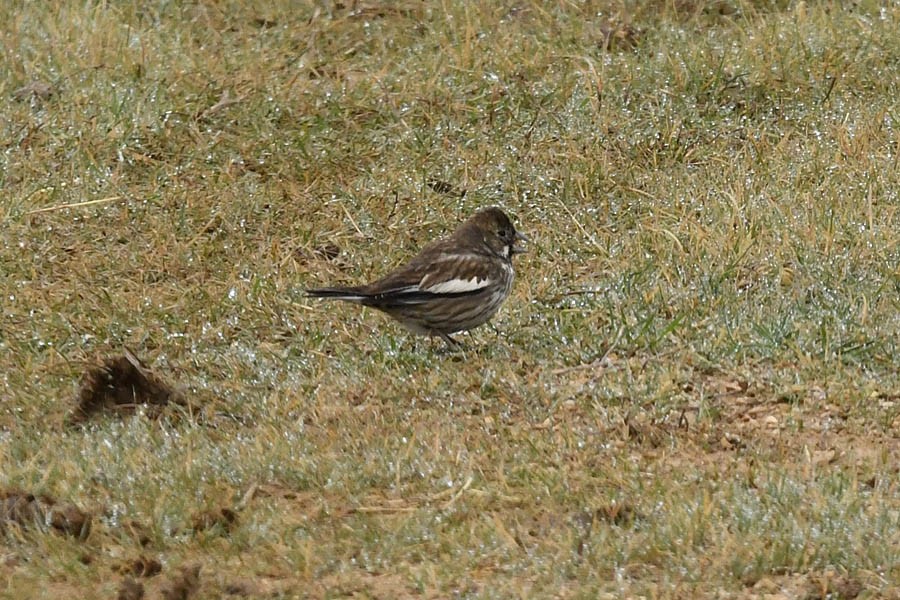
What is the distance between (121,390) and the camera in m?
7.12

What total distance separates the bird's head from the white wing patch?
409mm

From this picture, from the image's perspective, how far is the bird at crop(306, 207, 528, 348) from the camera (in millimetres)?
7523

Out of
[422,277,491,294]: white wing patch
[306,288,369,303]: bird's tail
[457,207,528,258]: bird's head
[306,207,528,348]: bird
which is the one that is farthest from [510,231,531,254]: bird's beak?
[306,288,369,303]: bird's tail

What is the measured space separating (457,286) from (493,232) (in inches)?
25.0

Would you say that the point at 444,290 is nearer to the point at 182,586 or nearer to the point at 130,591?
the point at 182,586

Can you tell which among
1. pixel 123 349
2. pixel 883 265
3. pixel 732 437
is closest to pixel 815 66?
pixel 883 265

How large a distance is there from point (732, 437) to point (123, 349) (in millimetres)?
2717

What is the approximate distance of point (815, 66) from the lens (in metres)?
10.1

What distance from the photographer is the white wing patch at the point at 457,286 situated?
7.56m

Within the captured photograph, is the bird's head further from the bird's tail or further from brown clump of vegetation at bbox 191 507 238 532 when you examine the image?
brown clump of vegetation at bbox 191 507 238 532

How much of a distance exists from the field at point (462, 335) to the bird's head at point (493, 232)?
31 centimetres

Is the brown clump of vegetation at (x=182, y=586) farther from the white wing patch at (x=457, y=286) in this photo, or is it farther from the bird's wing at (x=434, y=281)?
the white wing patch at (x=457, y=286)

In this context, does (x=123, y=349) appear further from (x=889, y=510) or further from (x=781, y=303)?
(x=889, y=510)

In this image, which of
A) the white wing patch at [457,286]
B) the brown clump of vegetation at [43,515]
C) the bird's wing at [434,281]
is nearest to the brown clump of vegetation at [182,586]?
the brown clump of vegetation at [43,515]
